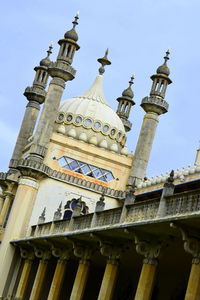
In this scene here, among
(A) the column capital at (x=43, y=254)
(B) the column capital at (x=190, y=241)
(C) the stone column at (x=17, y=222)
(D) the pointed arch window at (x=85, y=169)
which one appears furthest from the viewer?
(D) the pointed arch window at (x=85, y=169)

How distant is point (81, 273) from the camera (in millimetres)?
25047

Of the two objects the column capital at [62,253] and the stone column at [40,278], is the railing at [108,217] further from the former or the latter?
the stone column at [40,278]

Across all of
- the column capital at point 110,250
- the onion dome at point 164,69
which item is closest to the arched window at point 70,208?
the onion dome at point 164,69

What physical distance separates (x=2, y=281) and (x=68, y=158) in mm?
8004

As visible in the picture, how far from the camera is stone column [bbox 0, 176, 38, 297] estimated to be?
3688cm

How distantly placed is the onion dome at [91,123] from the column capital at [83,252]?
14.1 metres

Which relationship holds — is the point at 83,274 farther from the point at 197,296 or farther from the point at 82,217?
the point at 197,296

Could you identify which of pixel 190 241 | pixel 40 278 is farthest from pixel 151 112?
pixel 190 241

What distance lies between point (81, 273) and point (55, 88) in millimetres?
16518

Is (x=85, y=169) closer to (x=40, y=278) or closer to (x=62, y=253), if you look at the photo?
(x=40, y=278)

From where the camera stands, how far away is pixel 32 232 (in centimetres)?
3616

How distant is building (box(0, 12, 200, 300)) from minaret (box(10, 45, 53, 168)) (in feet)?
0.23

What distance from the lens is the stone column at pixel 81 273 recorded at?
24.7 m

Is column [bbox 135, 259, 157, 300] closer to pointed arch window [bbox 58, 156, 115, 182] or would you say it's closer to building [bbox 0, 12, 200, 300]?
building [bbox 0, 12, 200, 300]
